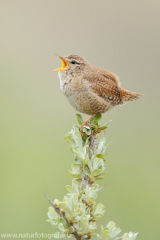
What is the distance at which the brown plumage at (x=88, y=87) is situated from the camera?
8.07 ft

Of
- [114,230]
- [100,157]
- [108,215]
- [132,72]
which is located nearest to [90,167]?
[100,157]

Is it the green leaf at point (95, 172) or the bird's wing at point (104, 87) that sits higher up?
the bird's wing at point (104, 87)

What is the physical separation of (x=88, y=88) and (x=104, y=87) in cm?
20

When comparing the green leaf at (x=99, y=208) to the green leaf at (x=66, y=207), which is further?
the green leaf at (x=99, y=208)

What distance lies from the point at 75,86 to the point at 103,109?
295 mm

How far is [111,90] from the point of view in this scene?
2.70 meters

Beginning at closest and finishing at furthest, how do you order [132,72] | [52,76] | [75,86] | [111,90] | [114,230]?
[114,230], [75,86], [111,90], [132,72], [52,76]

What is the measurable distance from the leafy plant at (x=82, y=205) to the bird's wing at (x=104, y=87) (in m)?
1.04

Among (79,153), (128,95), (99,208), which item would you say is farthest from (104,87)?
(99,208)

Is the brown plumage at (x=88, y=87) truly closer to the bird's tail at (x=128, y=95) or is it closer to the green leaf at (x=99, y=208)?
the bird's tail at (x=128, y=95)

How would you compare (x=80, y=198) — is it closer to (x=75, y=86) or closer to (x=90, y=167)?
(x=90, y=167)

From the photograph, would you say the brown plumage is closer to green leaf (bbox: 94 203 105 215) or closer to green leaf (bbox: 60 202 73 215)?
green leaf (bbox: 94 203 105 215)

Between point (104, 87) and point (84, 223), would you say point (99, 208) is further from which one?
point (104, 87)

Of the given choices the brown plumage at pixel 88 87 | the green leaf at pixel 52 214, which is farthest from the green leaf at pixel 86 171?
the brown plumage at pixel 88 87
